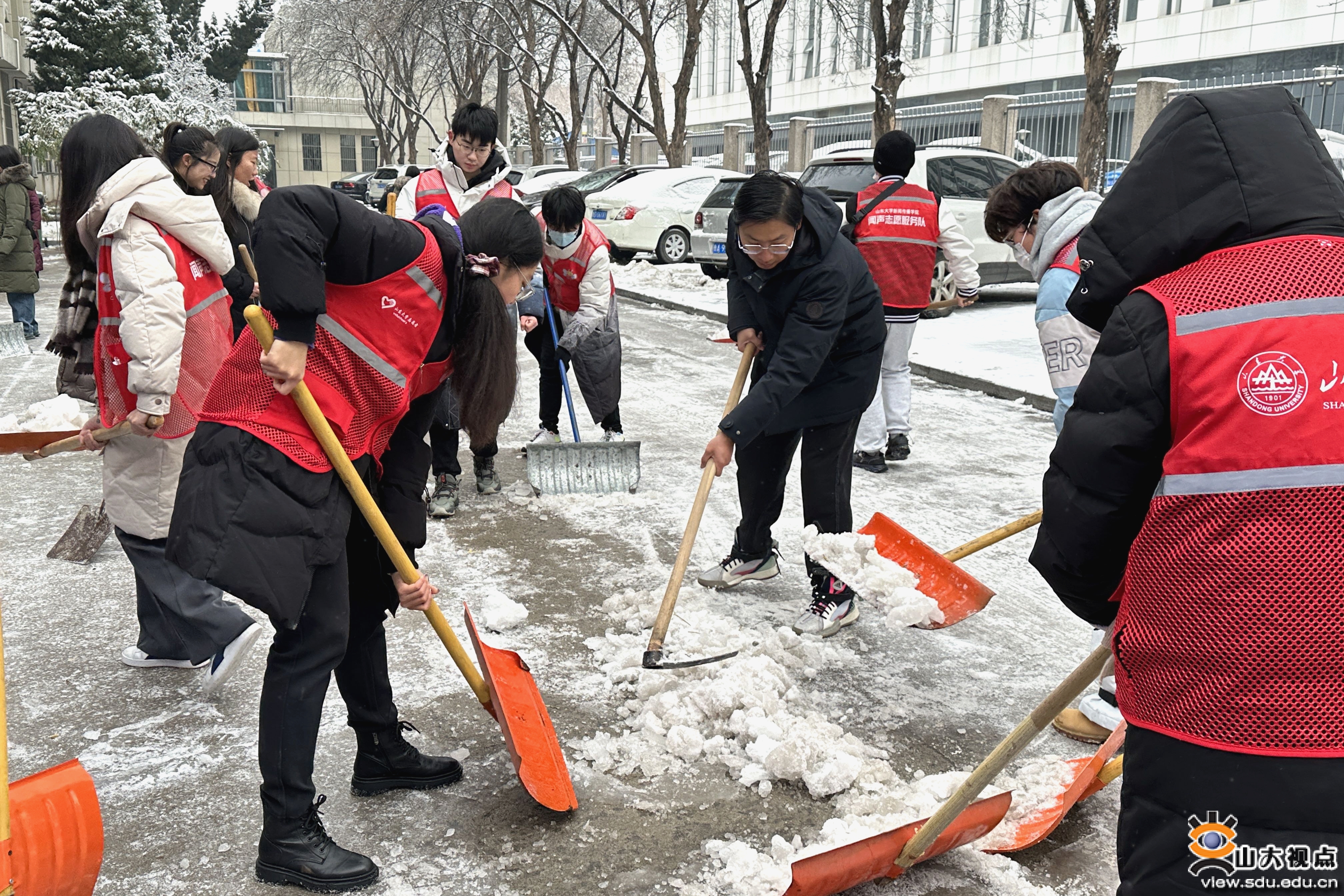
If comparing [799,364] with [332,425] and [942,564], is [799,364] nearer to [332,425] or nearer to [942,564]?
[942,564]

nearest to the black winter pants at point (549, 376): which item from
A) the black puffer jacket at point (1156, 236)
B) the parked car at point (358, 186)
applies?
the black puffer jacket at point (1156, 236)

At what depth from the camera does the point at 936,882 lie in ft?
8.52

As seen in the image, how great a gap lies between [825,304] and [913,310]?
2891 mm

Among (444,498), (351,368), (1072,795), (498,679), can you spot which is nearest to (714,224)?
(444,498)

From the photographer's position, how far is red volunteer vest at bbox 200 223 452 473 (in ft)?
7.50

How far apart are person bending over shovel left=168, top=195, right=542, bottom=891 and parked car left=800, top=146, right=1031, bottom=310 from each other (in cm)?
933

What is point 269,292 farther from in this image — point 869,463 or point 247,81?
point 247,81

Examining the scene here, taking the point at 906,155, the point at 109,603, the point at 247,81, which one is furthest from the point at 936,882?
the point at 247,81

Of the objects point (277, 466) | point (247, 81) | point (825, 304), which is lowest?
point (277, 466)

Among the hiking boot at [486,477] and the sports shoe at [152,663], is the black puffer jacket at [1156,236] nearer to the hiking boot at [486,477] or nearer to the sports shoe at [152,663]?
the sports shoe at [152,663]

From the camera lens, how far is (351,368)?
2.36 meters

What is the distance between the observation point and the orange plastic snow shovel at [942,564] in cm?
372

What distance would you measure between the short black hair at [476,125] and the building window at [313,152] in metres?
65.0

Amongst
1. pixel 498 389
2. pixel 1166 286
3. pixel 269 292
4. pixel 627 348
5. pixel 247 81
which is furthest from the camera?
pixel 247 81
